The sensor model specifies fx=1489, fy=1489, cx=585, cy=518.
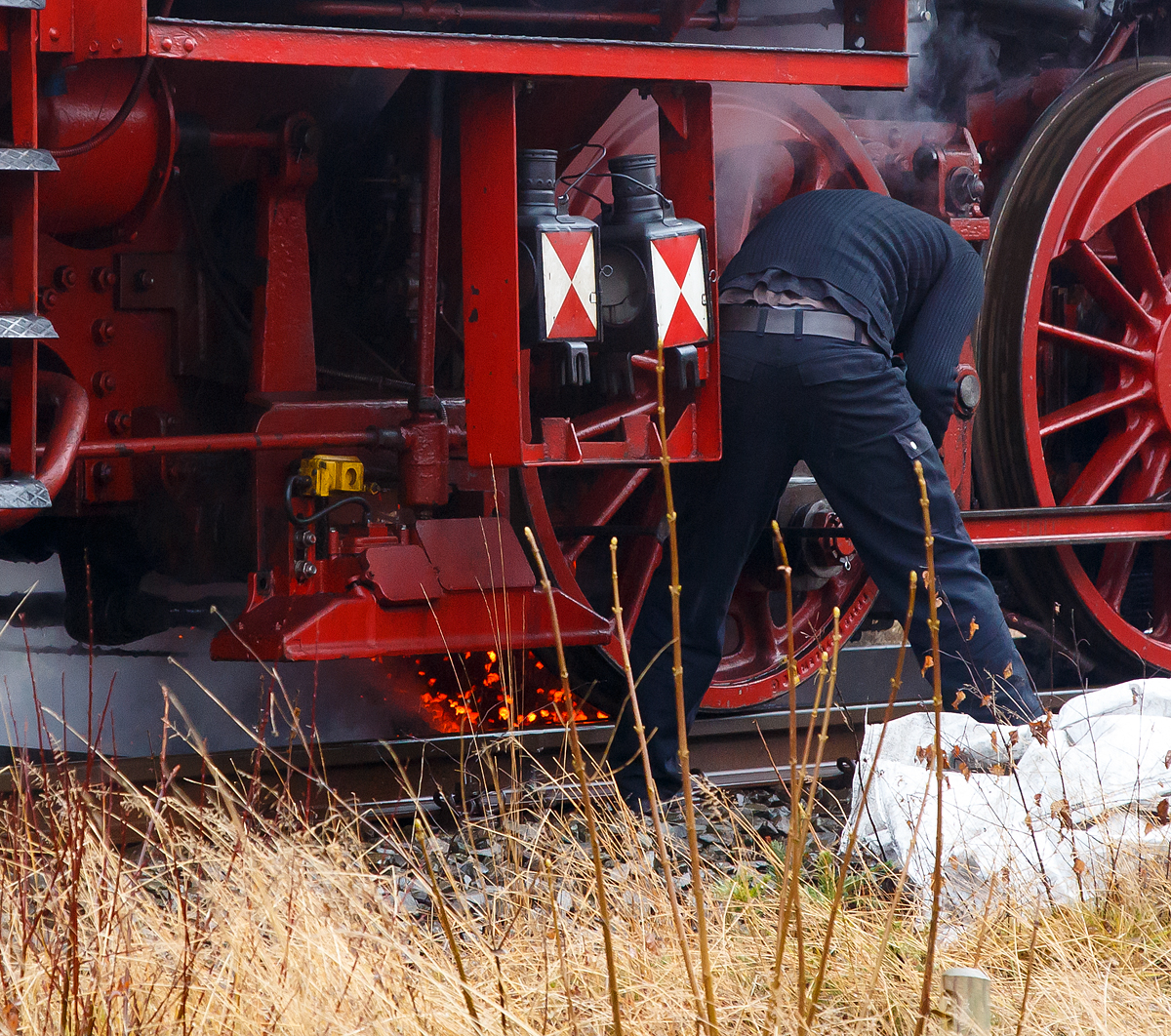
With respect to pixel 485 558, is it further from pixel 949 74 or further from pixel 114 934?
pixel 949 74

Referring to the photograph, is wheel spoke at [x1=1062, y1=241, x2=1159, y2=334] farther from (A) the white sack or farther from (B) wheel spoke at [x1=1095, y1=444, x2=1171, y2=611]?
(A) the white sack

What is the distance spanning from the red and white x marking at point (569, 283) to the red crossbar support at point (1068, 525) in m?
1.63

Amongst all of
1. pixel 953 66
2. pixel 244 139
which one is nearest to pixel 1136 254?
pixel 953 66

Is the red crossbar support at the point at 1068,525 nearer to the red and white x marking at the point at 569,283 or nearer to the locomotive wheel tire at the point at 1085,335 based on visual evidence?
the locomotive wheel tire at the point at 1085,335

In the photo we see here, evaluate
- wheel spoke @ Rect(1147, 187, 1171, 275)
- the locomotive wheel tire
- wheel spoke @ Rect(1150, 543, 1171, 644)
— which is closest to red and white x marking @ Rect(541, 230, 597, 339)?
the locomotive wheel tire

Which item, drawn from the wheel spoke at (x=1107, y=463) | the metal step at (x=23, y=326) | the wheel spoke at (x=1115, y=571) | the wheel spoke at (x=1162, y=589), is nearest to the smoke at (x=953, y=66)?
the wheel spoke at (x=1107, y=463)

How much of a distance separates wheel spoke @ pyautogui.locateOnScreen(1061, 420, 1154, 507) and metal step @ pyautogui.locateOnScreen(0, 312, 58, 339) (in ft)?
12.3

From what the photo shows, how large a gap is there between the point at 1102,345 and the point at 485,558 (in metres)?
2.71

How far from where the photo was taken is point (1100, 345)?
17.5ft

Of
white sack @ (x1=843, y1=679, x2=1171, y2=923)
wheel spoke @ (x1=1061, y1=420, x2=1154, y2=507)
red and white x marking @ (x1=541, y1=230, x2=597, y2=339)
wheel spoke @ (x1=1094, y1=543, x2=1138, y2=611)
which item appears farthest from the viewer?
wheel spoke @ (x1=1094, y1=543, x2=1138, y2=611)

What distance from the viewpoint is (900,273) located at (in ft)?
12.9

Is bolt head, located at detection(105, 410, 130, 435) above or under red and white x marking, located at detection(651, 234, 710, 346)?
under

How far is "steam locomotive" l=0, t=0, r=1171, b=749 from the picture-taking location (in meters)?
A: 3.41

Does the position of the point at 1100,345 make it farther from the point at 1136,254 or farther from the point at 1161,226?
the point at 1161,226
